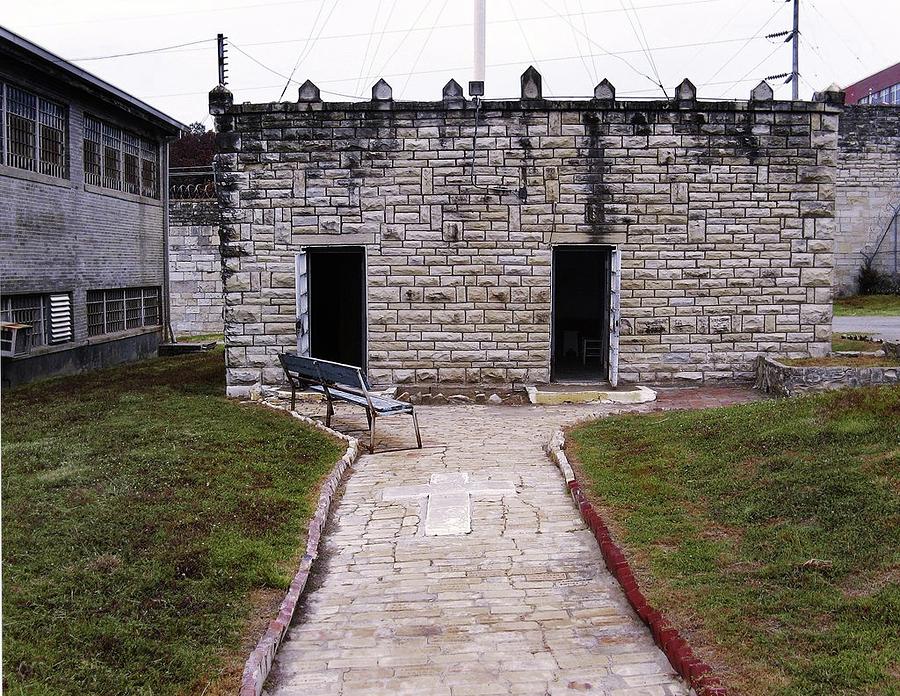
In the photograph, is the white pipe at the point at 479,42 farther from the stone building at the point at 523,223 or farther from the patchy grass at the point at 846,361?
the patchy grass at the point at 846,361

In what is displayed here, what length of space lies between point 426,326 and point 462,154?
2.76 metres

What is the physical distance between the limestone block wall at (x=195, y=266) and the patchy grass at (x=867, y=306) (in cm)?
1887

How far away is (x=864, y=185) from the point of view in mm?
29125

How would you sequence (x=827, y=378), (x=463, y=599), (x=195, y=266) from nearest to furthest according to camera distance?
1. (x=463, y=599)
2. (x=827, y=378)
3. (x=195, y=266)

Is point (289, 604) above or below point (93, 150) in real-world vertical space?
below

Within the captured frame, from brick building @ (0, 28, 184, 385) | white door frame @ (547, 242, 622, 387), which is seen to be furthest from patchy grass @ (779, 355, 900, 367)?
brick building @ (0, 28, 184, 385)

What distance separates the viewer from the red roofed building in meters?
47.6

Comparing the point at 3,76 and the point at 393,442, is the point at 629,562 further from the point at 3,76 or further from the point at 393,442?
the point at 3,76

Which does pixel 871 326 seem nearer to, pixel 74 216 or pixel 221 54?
pixel 74 216

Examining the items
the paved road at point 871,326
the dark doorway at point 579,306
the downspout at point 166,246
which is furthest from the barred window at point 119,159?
the paved road at point 871,326

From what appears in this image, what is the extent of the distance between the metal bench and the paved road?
11.7 m

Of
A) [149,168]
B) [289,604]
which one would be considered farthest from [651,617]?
[149,168]

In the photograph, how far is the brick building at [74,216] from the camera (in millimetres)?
15359

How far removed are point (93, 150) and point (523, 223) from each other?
33.5 feet
